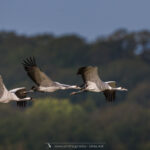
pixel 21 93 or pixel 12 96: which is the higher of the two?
pixel 12 96

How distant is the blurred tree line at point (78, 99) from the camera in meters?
61.5

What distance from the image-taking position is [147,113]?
71125 mm

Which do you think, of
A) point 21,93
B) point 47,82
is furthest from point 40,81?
point 21,93

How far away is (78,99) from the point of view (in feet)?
270

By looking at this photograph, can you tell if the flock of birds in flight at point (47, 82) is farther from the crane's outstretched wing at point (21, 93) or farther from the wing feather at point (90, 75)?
the crane's outstretched wing at point (21, 93)

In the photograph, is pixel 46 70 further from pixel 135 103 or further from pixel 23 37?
pixel 23 37

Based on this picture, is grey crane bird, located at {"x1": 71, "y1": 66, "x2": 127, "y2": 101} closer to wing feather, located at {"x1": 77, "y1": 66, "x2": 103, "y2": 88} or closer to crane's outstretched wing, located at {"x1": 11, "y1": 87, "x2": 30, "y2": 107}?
wing feather, located at {"x1": 77, "y1": 66, "x2": 103, "y2": 88}

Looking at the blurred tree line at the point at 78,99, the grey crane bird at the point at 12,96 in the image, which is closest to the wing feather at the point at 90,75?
the grey crane bird at the point at 12,96

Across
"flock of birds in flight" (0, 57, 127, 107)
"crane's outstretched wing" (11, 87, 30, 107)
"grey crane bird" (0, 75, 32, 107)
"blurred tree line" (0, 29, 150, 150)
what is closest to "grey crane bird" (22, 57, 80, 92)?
"flock of birds in flight" (0, 57, 127, 107)

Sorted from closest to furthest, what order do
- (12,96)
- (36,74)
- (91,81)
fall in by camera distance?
(12,96) → (36,74) → (91,81)

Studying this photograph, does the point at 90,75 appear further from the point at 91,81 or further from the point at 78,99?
the point at 78,99

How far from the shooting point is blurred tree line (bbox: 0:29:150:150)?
202ft

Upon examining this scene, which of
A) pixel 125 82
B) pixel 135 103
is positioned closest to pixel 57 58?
pixel 125 82

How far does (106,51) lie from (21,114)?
1296 inches
